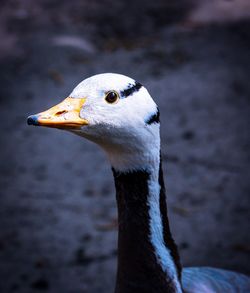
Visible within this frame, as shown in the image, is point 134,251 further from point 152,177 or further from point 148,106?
point 148,106

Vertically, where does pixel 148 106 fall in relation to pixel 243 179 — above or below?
below

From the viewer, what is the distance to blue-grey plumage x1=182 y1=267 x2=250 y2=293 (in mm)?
2449

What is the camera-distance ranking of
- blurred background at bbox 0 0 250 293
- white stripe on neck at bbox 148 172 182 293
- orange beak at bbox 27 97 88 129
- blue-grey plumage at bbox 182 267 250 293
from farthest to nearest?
blurred background at bbox 0 0 250 293, blue-grey plumage at bbox 182 267 250 293, white stripe on neck at bbox 148 172 182 293, orange beak at bbox 27 97 88 129

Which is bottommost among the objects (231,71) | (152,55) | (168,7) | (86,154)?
(86,154)

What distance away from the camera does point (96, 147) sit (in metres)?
5.05

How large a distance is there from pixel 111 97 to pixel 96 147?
317cm

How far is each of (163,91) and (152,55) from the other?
922 millimetres

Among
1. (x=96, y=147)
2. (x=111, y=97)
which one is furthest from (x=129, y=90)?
(x=96, y=147)

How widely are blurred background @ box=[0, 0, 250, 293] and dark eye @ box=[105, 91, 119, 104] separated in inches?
79.7

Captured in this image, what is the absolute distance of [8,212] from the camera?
425 centimetres

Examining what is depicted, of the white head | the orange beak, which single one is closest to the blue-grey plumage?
the white head

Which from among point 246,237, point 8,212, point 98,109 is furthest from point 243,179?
point 98,109

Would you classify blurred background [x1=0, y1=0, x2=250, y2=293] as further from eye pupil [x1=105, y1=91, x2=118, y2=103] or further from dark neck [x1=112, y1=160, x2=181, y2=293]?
eye pupil [x1=105, y1=91, x2=118, y2=103]

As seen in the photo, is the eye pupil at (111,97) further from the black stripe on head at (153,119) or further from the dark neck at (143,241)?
the dark neck at (143,241)
